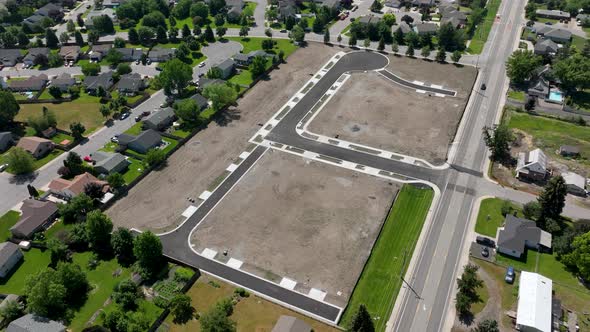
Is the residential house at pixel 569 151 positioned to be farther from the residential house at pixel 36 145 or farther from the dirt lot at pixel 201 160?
the residential house at pixel 36 145

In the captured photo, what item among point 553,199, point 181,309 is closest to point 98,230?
point 181,309

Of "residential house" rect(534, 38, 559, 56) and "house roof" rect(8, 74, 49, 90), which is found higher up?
"residential house" rect(534, 38, 559, 56)

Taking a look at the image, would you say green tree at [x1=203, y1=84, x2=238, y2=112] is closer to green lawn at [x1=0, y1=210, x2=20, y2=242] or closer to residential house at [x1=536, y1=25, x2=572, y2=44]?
green lawn at [x1=0, y1=210, x2=20, y2=242]

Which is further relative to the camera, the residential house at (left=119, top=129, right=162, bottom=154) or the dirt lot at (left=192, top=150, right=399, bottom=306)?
the residential house at (left=119, top=129, right=162, bottom=154)

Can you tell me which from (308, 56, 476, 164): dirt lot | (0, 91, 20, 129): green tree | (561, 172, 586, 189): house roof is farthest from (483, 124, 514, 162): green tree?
(0, 91, 20, 129): green tree

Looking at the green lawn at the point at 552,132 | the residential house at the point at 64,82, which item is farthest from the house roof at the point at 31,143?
the green lawn at the point at 552,132

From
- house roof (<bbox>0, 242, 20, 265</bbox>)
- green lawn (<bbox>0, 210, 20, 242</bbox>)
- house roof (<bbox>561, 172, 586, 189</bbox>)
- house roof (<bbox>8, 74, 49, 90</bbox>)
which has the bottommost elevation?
green lawn (<bbox>0, 210, 20, 242</bbox>)

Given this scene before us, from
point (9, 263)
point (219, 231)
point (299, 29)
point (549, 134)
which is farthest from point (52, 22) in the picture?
point (549, 134)
